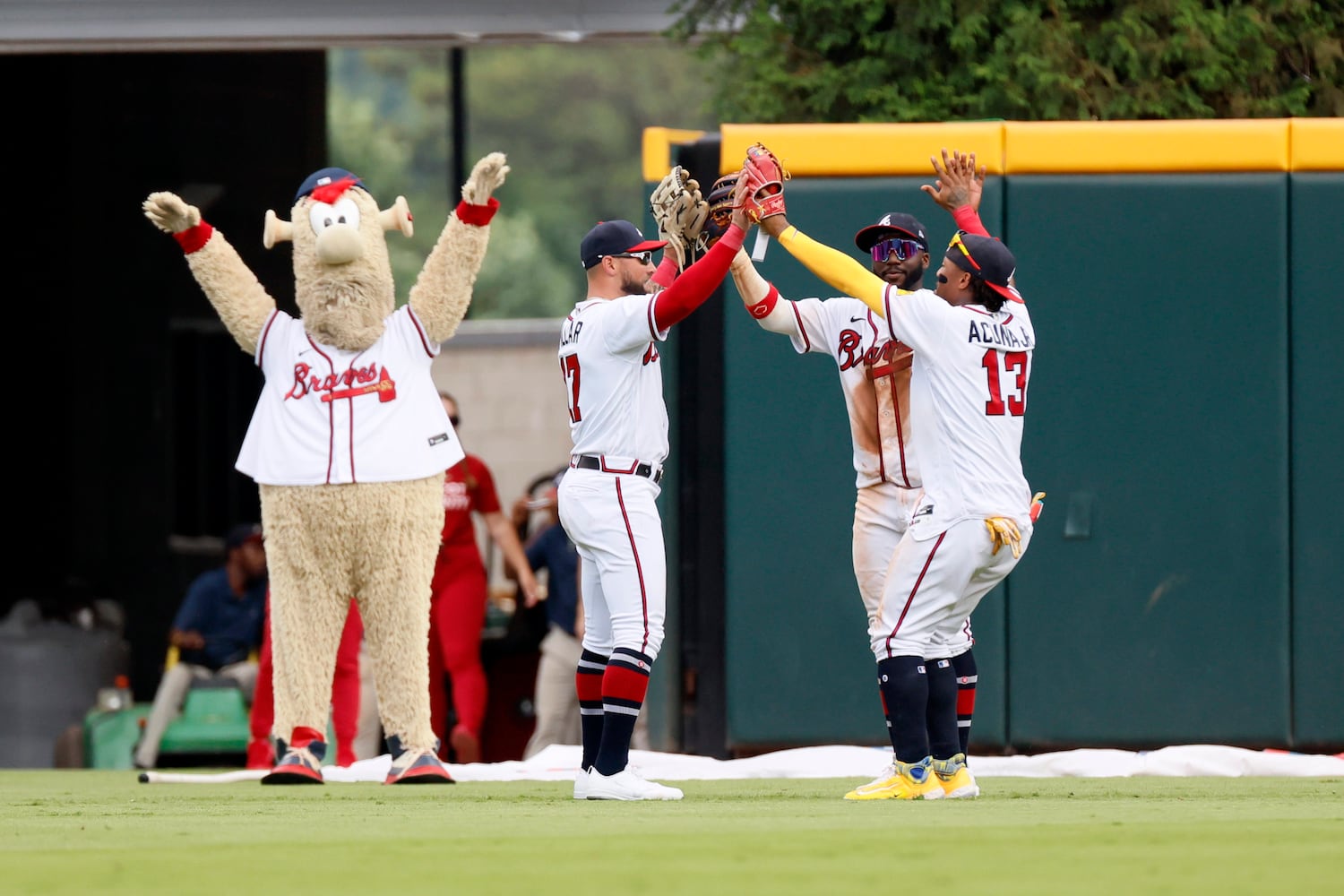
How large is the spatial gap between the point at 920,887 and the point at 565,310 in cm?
4026

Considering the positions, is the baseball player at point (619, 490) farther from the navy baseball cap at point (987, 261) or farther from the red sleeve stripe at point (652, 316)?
the navy baseball cap at point (987, 261)

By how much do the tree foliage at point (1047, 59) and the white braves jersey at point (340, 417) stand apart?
339 centimetres

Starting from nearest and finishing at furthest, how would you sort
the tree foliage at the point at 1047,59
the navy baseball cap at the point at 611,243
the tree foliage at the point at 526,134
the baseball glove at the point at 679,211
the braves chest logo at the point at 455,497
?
the baseball glove at the point at 679,211
the navy baseball cap at the point at 611,243
the tree foliage at the point at 1047,59
the braves chest logo at the point at 455,497
the tree foliage at the point at 526,134

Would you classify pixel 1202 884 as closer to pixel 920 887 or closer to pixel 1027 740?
pixel 920 887

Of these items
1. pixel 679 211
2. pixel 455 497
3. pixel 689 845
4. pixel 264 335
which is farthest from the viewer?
pixel 455 497

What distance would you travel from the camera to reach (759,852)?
3.99 meters

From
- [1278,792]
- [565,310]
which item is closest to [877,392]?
[1278,792]

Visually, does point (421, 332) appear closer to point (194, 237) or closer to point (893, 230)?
point (194, 237)

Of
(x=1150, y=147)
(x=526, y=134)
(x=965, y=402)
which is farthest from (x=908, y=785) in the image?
(x=526, y=134)

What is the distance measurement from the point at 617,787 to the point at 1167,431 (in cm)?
320

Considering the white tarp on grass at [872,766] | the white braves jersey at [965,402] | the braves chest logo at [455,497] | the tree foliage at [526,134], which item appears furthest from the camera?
the tree foliage at [526,134]

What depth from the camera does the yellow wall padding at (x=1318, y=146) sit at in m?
7.75

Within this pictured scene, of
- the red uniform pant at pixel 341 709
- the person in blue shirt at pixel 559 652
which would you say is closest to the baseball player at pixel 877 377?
the red uniform pant at pixel 341 709

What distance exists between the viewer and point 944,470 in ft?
18.3
